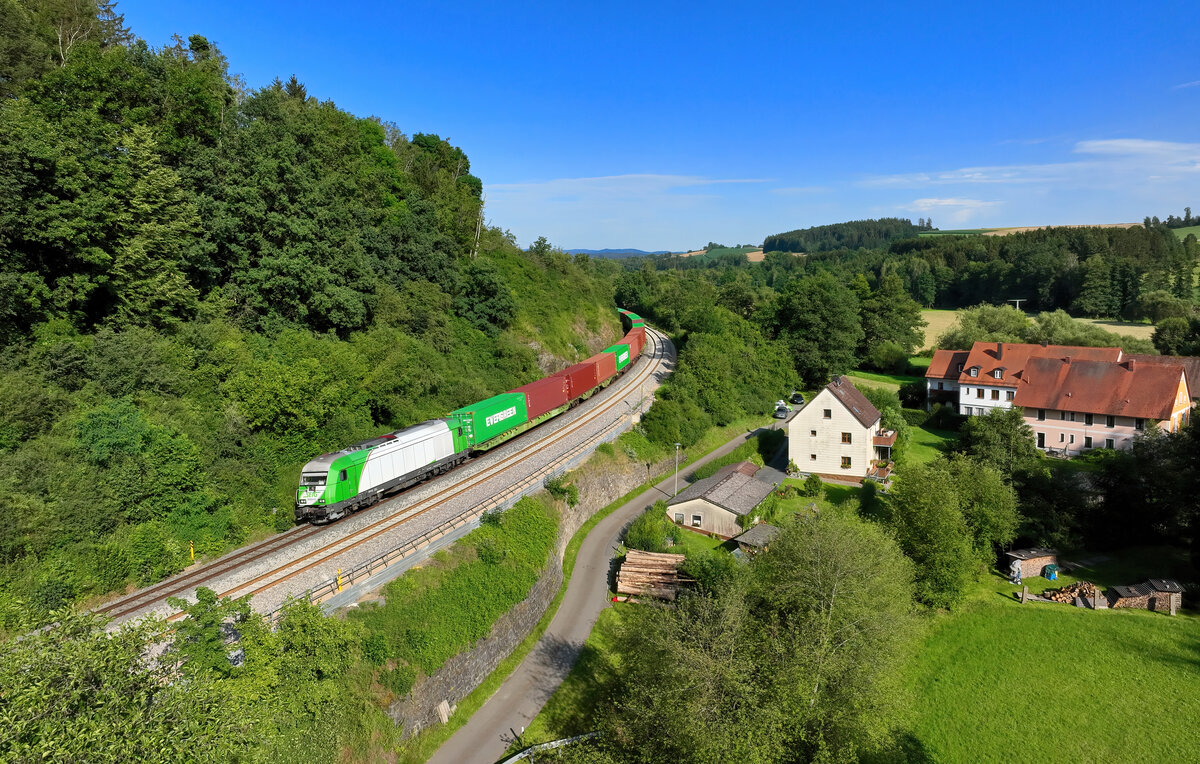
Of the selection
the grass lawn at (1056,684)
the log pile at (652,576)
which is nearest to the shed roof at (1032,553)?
the grass lawn at (1056,684)

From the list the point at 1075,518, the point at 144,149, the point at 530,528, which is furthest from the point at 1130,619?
the point at 144,149

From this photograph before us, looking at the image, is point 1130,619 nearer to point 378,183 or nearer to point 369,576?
point 369,576

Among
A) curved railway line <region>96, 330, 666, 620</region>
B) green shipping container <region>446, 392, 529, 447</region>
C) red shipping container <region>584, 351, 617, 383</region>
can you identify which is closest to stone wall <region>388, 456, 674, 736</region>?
curved railway line <region>96, 330, 666, 620</region>

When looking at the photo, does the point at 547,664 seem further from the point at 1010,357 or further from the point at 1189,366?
the point at 1189,366

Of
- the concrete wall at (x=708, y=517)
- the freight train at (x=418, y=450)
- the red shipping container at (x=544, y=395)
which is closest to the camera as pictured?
the freight train at (x=418, y=450)

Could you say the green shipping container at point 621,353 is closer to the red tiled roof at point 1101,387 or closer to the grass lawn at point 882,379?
the grass lawn at point 882,379

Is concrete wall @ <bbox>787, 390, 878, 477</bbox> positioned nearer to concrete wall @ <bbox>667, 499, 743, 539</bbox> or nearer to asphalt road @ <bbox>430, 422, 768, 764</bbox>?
concrete wall @ <bbox>667, 499, 743, 539</bbox>
